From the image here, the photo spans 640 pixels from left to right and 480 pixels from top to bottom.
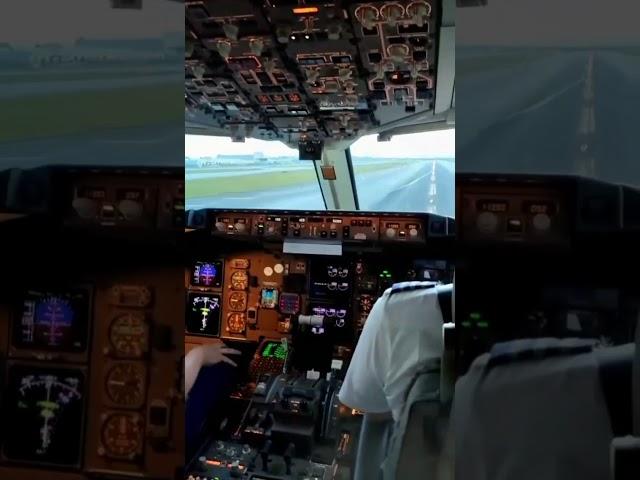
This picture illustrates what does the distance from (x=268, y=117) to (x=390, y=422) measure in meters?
1.12

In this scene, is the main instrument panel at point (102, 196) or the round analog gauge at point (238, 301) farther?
the round analog gauge at point (238, 301)

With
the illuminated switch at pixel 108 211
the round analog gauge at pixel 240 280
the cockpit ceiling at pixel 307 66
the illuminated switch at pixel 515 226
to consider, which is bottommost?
the round analog gauge at pixel 240 280

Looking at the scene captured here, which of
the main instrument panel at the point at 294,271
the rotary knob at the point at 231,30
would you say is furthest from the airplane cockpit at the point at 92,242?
the main instrument panel at the point at 294,271

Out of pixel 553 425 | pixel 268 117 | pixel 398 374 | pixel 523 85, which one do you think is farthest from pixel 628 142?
pixel 268 117

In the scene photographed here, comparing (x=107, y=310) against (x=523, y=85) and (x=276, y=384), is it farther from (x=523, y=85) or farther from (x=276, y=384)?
(x=523, y=85)

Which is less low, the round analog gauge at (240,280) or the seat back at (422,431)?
the round analog gauge at (240,280)

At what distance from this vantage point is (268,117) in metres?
1.81

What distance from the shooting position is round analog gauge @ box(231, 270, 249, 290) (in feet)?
6.68

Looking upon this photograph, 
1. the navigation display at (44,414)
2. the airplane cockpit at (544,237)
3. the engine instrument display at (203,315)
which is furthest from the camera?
the engine instrument display at (203,315)

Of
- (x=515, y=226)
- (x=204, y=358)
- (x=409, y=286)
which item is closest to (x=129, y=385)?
(x=204, y=358)

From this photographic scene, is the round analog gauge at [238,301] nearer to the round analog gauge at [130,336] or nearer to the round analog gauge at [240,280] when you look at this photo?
the round analog gauge at [240,280]

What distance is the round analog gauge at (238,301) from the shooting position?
2053 millimetres

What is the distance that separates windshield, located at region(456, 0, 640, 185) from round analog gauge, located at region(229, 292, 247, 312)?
1.13m

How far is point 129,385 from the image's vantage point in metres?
1.43
